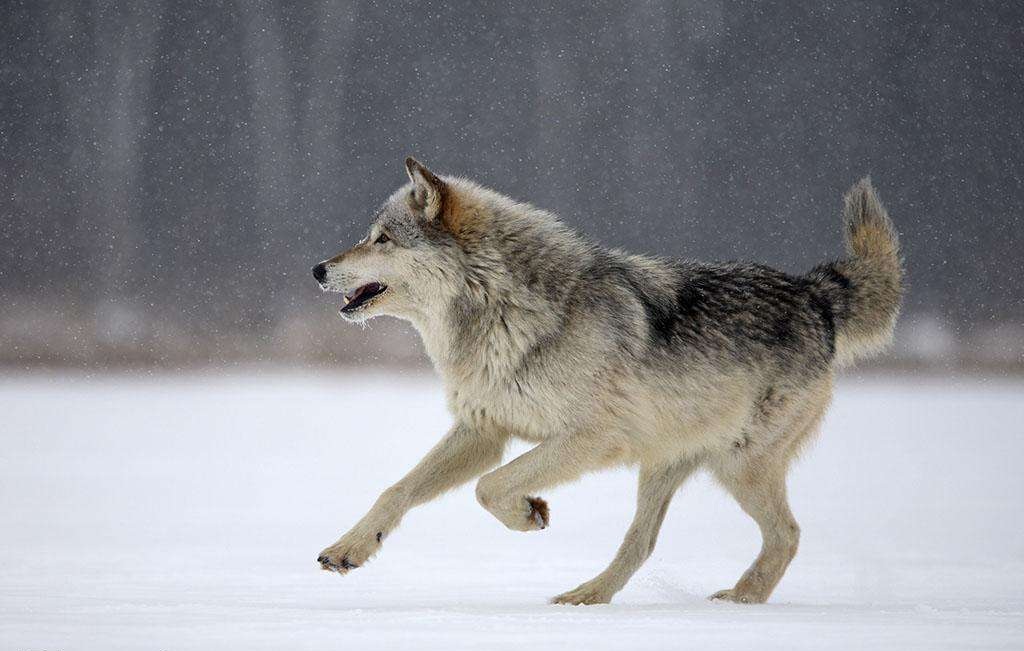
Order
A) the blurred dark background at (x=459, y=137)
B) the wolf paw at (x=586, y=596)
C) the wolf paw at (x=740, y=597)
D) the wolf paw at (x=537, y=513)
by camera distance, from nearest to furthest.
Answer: the wolf paw at (x=537, y=513) < the wolf paw at (x=586, y=596) < the wolf paw at (x=740, y=597) < the blurred dark background at (x=459, y=137)

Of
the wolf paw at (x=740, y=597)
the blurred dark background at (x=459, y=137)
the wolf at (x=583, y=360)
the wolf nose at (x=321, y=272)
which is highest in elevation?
the blurred dark background at (x=459, y=137)

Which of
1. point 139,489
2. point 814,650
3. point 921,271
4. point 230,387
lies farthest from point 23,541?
point 921,271

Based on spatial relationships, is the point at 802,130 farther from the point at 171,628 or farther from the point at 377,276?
the point at 171,628

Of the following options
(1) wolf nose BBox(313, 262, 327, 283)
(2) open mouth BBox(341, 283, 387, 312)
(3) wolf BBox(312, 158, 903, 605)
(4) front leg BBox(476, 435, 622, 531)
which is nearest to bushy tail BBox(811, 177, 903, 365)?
(3) wolf BBox(312, 158, 903, 605)

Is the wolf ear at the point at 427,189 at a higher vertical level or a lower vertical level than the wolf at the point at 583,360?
higher

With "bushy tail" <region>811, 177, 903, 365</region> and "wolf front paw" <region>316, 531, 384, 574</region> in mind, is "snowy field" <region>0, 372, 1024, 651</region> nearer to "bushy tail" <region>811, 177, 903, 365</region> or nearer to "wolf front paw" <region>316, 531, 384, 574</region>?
"wolf front paw" <region>316, 531, 384, 574</region>

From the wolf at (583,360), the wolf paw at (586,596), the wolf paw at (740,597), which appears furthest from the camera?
the wolf paw at (740,597)

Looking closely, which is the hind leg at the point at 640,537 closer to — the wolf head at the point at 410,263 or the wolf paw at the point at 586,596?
the wolf paw at the point at 586,596

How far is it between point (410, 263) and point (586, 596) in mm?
1618

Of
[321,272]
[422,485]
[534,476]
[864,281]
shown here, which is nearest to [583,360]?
[534,476]

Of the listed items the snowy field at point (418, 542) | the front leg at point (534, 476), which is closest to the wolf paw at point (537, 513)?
the front leg at point (534, 476)

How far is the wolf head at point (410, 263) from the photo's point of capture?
17.0 ft

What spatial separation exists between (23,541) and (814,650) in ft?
15.9

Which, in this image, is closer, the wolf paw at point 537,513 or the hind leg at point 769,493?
the wolf paw at point 537,513
